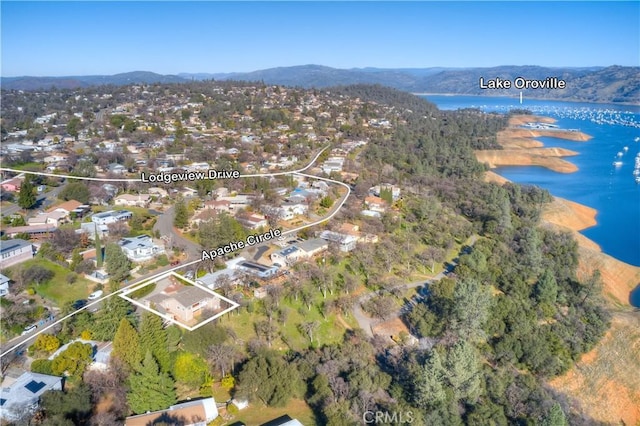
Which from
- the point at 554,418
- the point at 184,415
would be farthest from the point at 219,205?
the point at 554,418

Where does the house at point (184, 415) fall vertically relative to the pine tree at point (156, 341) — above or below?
below

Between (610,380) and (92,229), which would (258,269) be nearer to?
(92,229)

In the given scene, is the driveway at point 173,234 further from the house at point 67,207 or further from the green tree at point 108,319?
the green tree at point 108,319

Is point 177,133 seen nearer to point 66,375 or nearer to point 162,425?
point 66,375

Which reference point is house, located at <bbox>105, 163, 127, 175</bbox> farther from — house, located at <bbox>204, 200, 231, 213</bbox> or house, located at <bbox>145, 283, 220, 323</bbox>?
house, located at <bbox>145, 283, 220, 323</bbox>

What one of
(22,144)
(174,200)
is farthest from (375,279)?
(22,144)

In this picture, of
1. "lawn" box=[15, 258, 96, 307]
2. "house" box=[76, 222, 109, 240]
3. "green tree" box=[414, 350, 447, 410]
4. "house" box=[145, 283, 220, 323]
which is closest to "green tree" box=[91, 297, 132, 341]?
"house" box=[145, 283, 220, 323]

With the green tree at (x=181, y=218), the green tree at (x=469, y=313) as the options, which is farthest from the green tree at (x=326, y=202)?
the green tree at (x=469, y=313)

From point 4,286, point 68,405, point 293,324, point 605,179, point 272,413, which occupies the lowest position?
point 605,179
